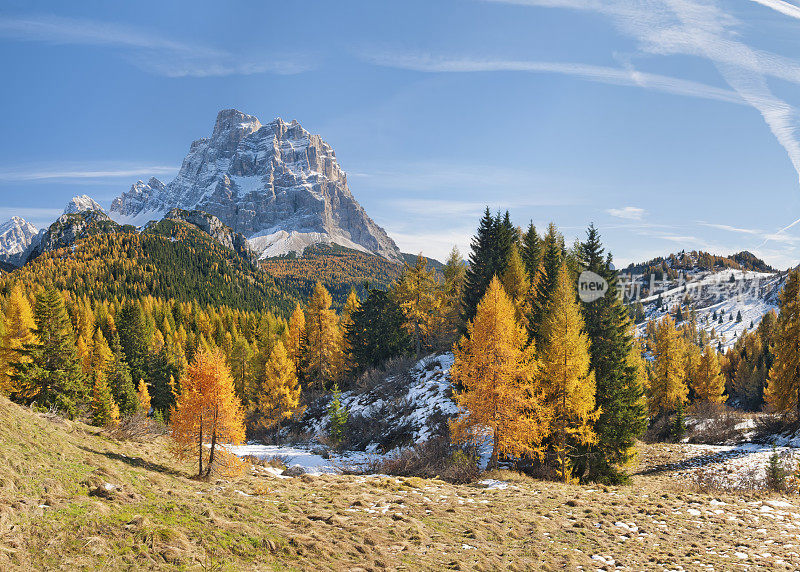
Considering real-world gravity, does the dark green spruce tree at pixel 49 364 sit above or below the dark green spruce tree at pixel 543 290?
below

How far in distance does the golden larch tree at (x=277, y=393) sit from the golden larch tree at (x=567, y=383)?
31203mm

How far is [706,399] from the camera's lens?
190 feet

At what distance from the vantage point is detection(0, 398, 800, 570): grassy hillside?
26.0 feet

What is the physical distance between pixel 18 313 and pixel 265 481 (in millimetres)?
35365

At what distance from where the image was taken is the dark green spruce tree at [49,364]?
30797 millimetres

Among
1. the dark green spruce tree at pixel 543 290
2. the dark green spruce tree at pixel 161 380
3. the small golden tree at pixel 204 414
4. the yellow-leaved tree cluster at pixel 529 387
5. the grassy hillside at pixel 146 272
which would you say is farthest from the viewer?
the grassy hillside at pixel 146 272

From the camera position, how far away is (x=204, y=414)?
58.7 ft

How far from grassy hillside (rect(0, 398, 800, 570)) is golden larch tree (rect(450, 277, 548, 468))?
10.6ft

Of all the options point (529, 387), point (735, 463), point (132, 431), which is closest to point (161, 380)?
point (132, 431)

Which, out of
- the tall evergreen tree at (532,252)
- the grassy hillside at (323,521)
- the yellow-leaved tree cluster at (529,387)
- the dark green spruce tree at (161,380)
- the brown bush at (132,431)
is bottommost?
the dark green spruce tree at (161,380)

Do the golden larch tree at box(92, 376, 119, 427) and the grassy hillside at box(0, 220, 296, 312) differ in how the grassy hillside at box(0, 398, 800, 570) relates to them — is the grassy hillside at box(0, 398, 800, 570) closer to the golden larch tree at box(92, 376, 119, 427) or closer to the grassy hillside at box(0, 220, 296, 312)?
the golden larch tree at box(92, 376, 119, 427)

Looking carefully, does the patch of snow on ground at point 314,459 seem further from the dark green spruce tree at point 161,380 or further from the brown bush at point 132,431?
the dark green spruce tree at point 161,380

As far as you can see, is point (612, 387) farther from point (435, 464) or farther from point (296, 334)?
point (296, 334)

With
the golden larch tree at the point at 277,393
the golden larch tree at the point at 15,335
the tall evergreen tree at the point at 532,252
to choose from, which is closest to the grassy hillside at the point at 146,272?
the golden larch tree at the point at 15,335
